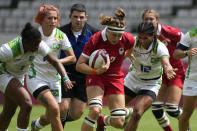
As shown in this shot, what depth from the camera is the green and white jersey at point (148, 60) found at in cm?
715

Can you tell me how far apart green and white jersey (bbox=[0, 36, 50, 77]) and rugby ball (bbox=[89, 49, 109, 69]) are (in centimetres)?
68

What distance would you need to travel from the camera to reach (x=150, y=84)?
24.6 ft

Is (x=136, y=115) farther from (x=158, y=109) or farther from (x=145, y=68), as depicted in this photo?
(x=158, y=109)

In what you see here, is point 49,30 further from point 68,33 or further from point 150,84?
point 150,84

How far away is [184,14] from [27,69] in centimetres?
1401

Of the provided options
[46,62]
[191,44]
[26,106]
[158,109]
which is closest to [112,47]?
[46,62]

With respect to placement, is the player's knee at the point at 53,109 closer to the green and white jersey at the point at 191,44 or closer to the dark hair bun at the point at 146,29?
the dark hair bun at the point at 146,29

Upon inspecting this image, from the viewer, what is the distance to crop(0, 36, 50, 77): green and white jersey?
6.52m

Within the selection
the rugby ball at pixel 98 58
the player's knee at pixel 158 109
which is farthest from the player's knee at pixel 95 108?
the player's knee at pixel 158 109

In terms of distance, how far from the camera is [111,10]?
20062mm

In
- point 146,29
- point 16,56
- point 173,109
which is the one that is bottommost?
point 173,109

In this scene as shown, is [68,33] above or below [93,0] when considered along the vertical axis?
above

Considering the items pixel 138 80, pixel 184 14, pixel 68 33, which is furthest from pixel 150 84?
pixel 184 14

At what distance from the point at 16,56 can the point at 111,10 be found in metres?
13.8
